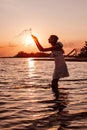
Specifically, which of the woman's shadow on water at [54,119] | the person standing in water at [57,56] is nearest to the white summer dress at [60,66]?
the person standing in water at [57,56]

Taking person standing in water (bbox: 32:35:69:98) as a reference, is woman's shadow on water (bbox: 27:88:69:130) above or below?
below

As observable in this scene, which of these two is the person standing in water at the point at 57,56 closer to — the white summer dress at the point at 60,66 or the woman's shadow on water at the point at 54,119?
the white summer dress at the point at 60,66

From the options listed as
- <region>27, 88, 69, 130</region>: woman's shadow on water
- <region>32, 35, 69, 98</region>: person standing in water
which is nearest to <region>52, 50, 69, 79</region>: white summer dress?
<region>32, 35, 69, 98</region>: person standing in water

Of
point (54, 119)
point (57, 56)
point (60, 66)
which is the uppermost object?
point (57, 56)

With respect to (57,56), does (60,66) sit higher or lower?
lower

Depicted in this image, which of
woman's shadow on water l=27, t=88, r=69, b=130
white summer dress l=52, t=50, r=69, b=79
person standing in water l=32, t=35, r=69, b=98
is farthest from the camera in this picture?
white summer dress l=52, t=50, r=69, b=79

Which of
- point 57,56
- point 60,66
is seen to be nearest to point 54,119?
point 57,56

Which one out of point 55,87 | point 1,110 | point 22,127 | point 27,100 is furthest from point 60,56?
point 22,127

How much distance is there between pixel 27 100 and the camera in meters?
11.8

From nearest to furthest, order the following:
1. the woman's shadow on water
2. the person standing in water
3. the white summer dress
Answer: the woman's shadow on water → the person standing in water → the white summer dress

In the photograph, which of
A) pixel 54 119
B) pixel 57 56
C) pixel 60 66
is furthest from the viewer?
pixel 60 66

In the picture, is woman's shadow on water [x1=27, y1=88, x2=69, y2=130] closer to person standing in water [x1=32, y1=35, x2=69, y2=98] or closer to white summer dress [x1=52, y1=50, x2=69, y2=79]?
person standing in water [x1=32, y1=35, x2=69, y2=98]

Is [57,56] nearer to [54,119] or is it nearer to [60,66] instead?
[60,66]

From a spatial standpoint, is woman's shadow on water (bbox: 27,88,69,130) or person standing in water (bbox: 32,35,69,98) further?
person standing in water (bbox: 32,35,69,98)
